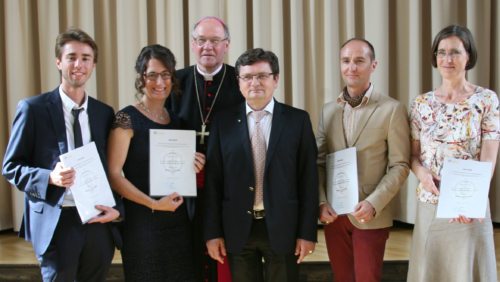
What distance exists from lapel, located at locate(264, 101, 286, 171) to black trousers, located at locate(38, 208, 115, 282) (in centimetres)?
80

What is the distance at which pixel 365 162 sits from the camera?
2.67 metres

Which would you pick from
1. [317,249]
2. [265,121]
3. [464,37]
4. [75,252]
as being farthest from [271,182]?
[317,249]

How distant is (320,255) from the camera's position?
3.94 meters

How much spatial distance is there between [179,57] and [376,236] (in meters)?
2.84

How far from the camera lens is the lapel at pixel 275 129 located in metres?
2.50

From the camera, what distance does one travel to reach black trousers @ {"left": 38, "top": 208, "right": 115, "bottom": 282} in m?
2.37

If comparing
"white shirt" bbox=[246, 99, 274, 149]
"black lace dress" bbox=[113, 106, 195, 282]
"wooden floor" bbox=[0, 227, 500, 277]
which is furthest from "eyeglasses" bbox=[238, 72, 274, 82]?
"wooden floor" bbox=[0, 227, 500, 277]

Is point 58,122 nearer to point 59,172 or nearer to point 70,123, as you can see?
point 70,123

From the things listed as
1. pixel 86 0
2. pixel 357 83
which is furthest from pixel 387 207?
pixel 86 0

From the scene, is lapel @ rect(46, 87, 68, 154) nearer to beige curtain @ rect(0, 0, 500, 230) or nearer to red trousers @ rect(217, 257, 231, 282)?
red trousers @ rect(217, 257, 231, 282)

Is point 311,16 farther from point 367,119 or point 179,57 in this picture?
point 367,119

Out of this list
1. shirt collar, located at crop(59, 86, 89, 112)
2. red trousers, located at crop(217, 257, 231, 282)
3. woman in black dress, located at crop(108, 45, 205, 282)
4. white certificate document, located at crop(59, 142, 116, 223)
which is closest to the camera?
white certificate document, located at crop(59, 142, 116, 223)

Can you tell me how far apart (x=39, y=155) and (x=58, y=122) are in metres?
0.16

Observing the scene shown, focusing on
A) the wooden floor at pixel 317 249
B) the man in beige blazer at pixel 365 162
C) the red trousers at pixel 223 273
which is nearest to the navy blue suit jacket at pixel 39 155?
the red trousers at pixel 223 273
